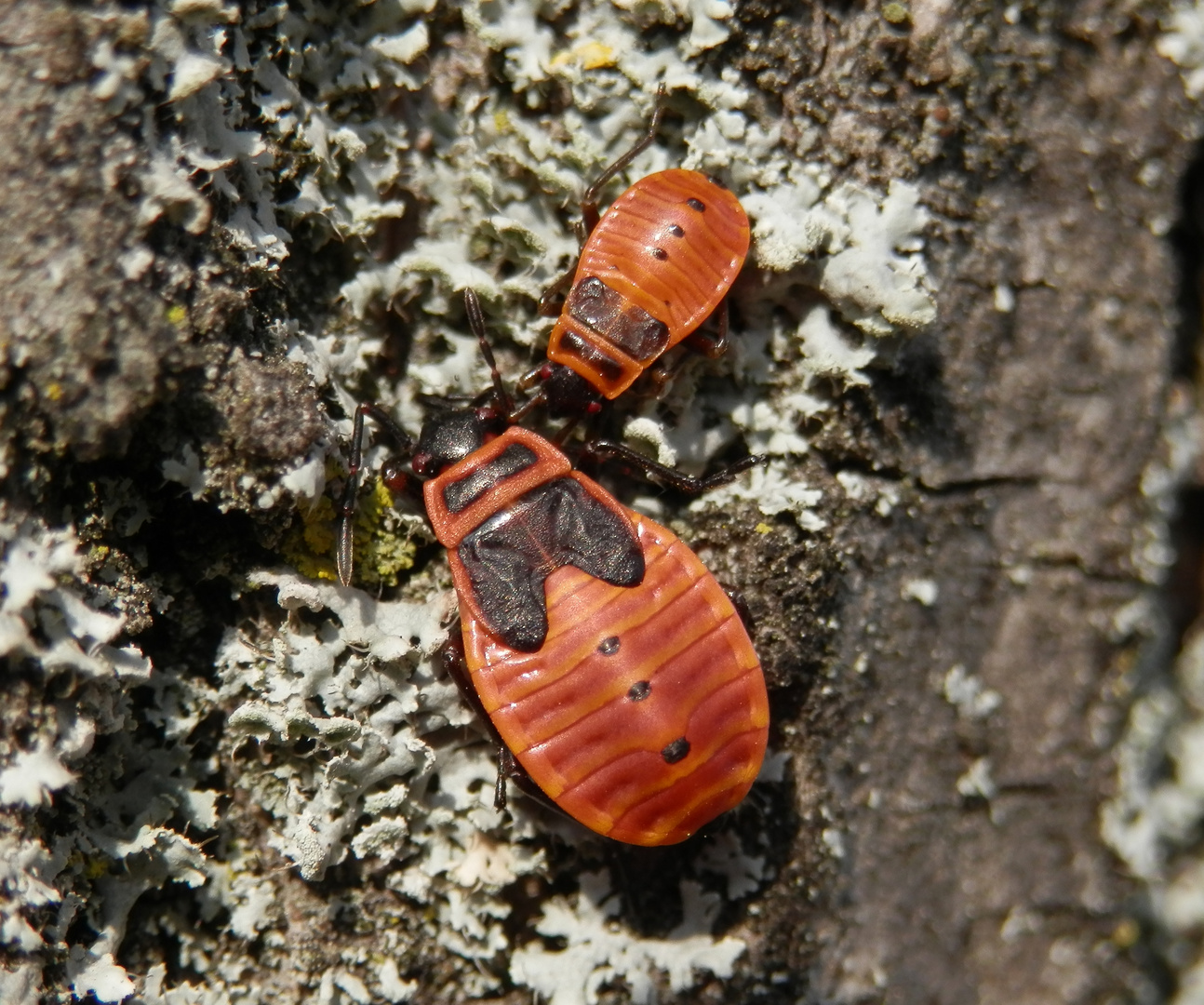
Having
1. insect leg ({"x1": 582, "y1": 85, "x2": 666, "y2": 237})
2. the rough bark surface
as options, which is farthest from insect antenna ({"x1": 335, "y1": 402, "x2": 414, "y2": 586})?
insect leg ({"x1": 582, "y1": 85, "x2": 666, "y2": 237})

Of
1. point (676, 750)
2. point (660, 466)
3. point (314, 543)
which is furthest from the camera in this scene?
point (660, 466)

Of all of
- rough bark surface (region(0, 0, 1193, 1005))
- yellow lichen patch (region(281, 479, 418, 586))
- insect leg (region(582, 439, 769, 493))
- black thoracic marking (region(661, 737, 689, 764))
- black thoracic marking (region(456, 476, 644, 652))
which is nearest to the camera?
rough bark surface (region(0, 0, 1193, 1005))

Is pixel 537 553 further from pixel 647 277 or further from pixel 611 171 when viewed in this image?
pixel 611 171

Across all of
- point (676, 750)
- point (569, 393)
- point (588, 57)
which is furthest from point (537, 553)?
point (588, 57)

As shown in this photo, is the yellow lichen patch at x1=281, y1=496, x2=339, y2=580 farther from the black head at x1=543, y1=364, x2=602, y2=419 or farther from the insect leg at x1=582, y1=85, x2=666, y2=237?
the insect leg at x1=582, y1=85, x2=666, y2=237

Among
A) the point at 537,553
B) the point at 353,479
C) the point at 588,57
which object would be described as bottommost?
the point at 537,553

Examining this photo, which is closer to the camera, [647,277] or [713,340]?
[647,277]

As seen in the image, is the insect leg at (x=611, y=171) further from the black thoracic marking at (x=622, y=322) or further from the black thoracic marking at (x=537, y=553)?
the black thoracic marking at (x=537, y=553)
